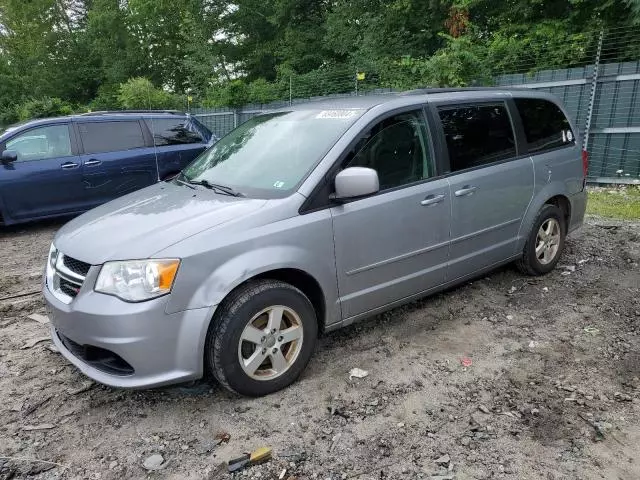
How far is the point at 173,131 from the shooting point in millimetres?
8070

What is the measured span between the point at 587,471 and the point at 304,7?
2174 cm

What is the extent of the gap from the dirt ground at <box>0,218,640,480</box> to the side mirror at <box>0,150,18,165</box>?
3.65m

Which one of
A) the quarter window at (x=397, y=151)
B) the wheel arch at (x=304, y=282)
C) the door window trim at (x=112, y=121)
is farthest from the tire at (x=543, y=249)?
the door window trim at (x=112, y=121)

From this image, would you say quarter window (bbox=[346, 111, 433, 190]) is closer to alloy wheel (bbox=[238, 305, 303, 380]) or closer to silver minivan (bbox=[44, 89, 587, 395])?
silver minivan (bbox=[44, 89, 587, 395])

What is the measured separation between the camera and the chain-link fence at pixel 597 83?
8.59 m

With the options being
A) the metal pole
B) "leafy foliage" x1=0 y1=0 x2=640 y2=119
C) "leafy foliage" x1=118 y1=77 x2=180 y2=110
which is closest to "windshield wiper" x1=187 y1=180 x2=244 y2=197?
the metal pole

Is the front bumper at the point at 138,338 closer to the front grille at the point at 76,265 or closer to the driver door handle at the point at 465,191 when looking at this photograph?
the front grille at the point at 76,265

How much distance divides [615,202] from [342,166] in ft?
20.6

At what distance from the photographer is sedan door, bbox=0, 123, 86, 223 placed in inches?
267

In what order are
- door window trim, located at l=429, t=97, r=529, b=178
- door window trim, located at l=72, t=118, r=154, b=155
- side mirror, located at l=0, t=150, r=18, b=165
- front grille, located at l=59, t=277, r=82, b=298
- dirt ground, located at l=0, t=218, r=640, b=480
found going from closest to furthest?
dirt ground, located at l=0, t=218, r=640, b=480 < front grille, located at l=59, t=277, r=82, b=298 < door window trim, located at l=429, t=97, r=529, b=178 < side mirror, located at l=0, t=150, r=18, b=165 < door window trim, located at l=72, t=118, r=154, b=155

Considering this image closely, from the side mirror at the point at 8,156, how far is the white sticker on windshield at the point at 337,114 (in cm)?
532

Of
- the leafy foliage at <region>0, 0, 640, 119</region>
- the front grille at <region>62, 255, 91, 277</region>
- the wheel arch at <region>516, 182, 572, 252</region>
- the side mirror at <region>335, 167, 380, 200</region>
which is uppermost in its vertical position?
the leafy foliage at <region>0, 0, 640, 119</region>

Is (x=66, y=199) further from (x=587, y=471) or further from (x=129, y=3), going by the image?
(x=129, y=3)

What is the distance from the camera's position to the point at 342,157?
3115 mm
